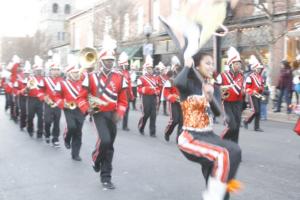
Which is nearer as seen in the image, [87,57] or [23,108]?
[87,57]

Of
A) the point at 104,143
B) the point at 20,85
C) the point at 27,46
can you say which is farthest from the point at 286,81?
the point at 27,46

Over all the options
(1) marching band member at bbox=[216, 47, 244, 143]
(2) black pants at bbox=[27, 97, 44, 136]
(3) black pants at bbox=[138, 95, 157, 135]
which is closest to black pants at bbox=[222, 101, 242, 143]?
(1) marching band member at bbox=[216, 47, 244, 143]

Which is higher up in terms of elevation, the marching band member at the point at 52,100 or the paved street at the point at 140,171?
the marching band member at the point at 52,100

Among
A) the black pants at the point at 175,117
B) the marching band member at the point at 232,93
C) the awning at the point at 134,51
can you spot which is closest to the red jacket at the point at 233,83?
the marching band member at the point at 232,93

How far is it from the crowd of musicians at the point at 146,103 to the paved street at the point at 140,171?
0.44 metres

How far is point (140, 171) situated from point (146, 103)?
5.21m

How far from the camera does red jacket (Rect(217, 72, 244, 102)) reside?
9414mm

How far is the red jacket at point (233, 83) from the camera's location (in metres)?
9.41

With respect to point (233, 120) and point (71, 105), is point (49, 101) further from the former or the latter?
point (233, 120)

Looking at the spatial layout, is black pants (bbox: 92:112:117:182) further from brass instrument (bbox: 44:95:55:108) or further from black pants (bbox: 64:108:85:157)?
brass instrument (bbox: 44:95:55:108)

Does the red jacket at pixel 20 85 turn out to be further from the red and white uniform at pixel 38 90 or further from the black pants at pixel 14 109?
the black pants at pixel 14 109

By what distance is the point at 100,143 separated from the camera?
7191mm

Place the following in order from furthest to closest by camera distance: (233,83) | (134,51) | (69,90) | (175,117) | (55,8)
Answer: (55,8) → (134,51) → (175,117) → (69,90) → (233,83)

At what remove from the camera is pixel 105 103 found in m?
7.41
